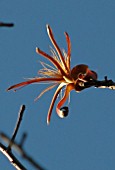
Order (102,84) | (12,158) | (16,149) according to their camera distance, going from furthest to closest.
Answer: (102,84) → (12,158) → (16,149)

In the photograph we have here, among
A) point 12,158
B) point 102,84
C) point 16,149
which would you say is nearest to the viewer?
point 16,149

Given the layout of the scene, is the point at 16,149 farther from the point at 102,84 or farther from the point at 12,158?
the point at 102,84

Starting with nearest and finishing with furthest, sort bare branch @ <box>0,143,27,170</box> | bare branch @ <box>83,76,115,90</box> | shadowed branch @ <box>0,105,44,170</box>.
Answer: shadowed branch @ <box>0,105,44,170</box>, bare branch @ <box>0,143,27,170</box>, bare branch @ <box>83,76,115,90</box>

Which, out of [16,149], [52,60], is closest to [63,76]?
[52,60]

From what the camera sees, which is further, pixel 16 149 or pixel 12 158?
pixel 12 158

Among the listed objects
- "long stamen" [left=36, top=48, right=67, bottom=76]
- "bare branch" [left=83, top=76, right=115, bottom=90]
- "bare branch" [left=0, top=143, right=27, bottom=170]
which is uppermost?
"long stamen" [left=36, top=48, right=67, bottom=76]

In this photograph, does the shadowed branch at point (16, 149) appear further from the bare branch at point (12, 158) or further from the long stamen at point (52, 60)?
the long stamen at point (52, 60)

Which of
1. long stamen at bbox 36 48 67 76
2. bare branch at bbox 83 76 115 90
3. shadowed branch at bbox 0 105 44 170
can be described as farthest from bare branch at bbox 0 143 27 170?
long stamen at bbox 36 48 67 76

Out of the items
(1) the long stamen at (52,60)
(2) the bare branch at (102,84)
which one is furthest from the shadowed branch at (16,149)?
(1) the long stamen at (52,60)

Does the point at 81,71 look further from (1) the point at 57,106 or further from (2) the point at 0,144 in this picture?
(2) the point at 0,144

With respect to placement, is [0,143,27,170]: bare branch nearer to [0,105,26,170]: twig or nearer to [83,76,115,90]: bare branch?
[0,105,26,170]: twig

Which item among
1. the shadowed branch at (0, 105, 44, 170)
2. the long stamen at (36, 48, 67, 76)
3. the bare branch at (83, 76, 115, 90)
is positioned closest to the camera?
the shadowed branch at (0, 105, 44, 170)

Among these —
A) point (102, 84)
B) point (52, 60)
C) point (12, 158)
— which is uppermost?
point (52, 60)
